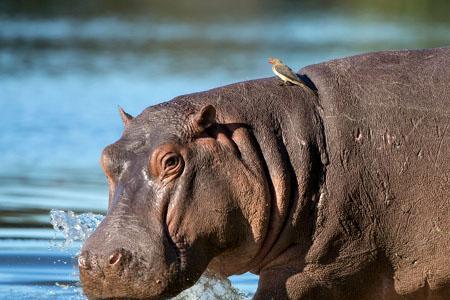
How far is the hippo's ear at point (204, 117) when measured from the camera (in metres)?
5.39

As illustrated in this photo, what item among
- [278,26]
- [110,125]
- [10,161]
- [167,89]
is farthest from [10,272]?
[278,26]

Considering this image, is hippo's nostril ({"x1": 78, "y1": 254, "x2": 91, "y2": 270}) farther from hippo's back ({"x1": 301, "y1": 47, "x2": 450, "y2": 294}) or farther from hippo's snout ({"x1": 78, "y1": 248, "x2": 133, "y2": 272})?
hippo's back ({"x1": 301, "y1": 47, "x2": 450, "y2": 294})

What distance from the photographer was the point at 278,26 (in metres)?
30.8

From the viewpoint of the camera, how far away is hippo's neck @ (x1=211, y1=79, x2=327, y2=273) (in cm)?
547

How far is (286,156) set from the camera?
218 inches

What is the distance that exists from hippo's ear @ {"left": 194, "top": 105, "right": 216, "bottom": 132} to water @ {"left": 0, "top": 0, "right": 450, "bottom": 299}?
82.2 inches

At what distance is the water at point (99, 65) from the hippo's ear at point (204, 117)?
2.09 meters

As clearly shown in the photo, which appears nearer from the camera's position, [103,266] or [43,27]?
[103,266]

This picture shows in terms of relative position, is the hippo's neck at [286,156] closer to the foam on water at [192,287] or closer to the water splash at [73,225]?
the foam on water at [192,287]

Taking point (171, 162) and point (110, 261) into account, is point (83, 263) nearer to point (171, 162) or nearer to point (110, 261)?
point (110, 261)

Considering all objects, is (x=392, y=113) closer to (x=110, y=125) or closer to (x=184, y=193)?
(x=184, y=193)

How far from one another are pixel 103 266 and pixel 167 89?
1340 cm

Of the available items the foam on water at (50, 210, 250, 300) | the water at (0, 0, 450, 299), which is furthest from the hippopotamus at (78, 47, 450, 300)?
the water at (0, 0, 450, 299)

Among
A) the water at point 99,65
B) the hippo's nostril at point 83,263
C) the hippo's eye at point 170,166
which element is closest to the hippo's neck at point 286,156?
the hippo's eye at point 170,166
